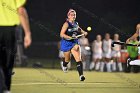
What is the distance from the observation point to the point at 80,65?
12812 millimetres

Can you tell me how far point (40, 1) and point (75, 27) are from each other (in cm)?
1798

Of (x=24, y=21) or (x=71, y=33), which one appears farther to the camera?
(x=71, y=33)

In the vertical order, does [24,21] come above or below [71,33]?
above

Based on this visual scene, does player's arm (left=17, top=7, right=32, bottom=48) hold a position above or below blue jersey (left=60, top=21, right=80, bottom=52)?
above

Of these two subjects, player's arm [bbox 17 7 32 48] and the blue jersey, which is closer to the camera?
player's arm [bbox 17 7 32 48]

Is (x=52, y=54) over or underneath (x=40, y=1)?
underneath

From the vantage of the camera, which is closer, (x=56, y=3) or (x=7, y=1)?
(x=7, y=1)

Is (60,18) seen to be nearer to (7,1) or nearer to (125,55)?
(125,55)

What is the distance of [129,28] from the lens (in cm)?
2814

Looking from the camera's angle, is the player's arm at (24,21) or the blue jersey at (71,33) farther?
the blue jersey at (71,33)

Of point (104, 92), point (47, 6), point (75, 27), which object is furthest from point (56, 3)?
point (104, 92)

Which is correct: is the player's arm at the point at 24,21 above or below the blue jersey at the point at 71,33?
above

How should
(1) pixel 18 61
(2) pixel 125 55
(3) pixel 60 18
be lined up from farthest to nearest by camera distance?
(3) pixel 60 18 < (1) pixel 18 61 < (2) pixel 125 55

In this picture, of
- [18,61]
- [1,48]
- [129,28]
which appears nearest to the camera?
[1,48]
